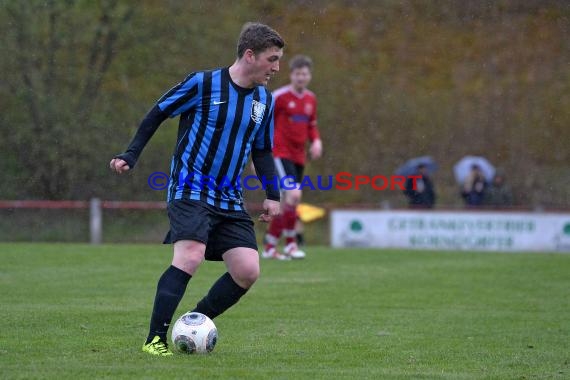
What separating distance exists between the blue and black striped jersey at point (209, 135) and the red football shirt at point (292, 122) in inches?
253

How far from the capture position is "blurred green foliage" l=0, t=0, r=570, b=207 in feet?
59.3

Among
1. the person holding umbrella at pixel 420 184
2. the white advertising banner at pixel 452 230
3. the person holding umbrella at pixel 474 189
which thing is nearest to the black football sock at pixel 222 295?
the white advertising banner at pixel 452 230

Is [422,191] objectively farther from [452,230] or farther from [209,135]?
[209,135]

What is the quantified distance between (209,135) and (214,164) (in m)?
0.16

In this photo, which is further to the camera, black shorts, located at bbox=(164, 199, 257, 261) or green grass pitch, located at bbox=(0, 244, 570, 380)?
black shorts, located at bbox=(164, 199, 257, 261)

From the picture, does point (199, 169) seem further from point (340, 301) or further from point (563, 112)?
point (563, 112)

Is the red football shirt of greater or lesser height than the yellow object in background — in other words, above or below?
above

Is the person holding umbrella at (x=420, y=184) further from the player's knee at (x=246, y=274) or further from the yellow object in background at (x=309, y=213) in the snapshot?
the player's knee at (x=246, y=274)

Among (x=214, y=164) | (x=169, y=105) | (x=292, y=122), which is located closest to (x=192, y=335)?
(x=214, y=164)

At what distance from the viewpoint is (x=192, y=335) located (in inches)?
214

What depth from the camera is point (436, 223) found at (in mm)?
16250

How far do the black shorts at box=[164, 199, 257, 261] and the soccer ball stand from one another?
1.37 ft

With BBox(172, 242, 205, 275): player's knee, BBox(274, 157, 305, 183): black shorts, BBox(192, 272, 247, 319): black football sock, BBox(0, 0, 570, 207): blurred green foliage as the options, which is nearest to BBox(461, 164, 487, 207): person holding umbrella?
BBox(0, 0, 570, 207): blurred green foliage

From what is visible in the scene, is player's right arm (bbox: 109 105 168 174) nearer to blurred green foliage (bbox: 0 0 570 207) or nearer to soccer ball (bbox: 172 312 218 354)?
soccer ball (bbox: 172 312 218 354)
